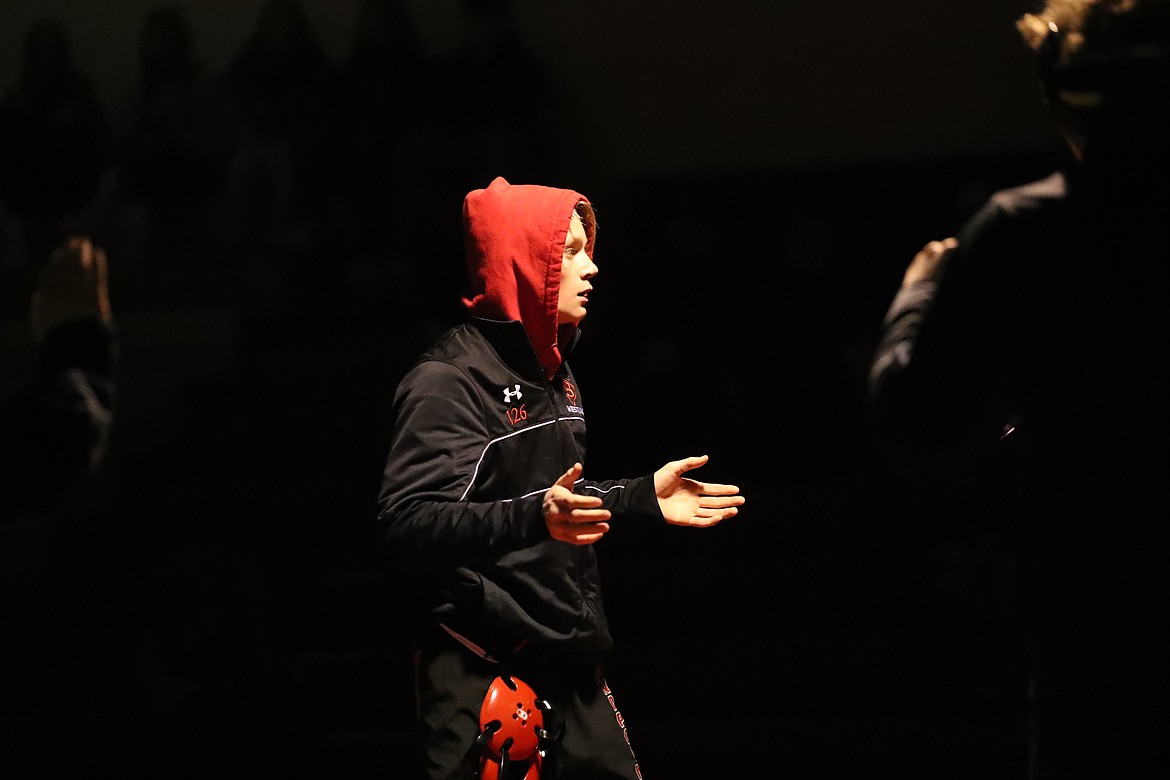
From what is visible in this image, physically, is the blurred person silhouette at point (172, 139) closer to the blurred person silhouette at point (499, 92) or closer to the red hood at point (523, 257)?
the blurred person silhouette at point (499, 92)

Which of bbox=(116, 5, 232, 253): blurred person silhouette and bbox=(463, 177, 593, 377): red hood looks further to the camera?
bbox=(116, 5, 232, 253): blurred person silhouette

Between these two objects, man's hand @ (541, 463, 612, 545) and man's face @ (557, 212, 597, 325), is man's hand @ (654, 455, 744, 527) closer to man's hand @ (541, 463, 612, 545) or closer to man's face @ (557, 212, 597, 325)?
man's hand @ (541, 463, 612, 545)

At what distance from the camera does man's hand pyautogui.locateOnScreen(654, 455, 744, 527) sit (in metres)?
1.86

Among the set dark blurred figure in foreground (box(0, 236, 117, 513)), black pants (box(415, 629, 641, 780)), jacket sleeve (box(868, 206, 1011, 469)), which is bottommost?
black pants (box(415, 629, 641, 780))

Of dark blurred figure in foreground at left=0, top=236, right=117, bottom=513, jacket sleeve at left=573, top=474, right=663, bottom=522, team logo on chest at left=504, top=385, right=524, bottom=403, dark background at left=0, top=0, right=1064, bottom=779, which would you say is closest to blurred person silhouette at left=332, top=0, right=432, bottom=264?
dark background at left=0, top=0, right=1064, bottom=779

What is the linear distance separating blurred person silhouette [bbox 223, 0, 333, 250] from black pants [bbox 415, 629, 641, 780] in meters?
1.58

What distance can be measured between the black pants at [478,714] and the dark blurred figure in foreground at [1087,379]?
29.6 inches

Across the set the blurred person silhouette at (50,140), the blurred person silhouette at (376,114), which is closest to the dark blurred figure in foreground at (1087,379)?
the blurred person silhouette at (376,114)

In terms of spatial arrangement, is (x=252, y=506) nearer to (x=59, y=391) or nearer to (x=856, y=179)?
(x=59, y=391)

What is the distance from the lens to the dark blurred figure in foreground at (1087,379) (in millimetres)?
1333

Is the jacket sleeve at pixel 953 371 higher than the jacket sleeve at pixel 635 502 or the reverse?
higher

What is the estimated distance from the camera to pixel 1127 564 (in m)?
1.34

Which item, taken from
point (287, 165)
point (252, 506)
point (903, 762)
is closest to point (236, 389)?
point (252, 506)

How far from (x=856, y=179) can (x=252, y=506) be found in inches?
66.8
